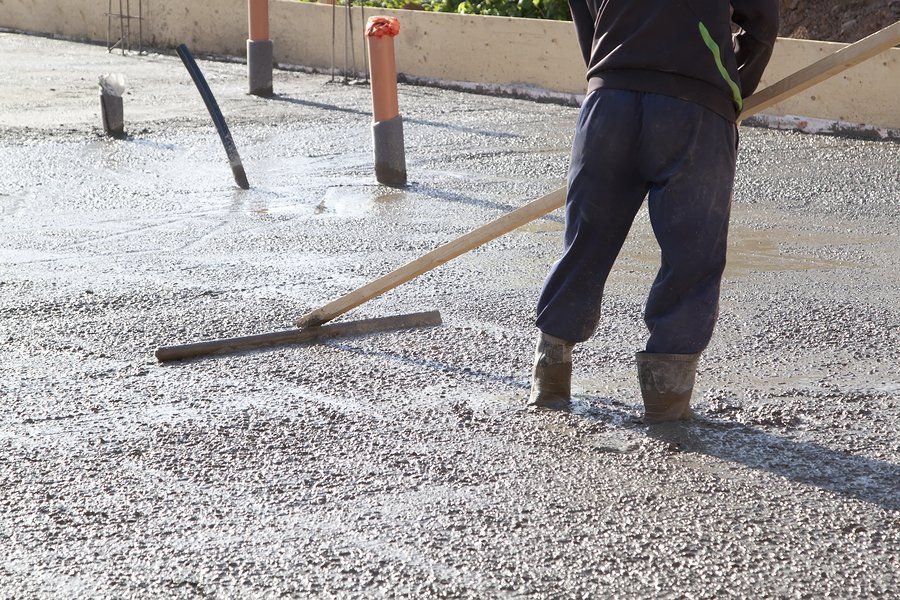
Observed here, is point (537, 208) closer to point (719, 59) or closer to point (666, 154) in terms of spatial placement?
point (666, 154)

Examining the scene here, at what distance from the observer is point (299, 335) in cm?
493

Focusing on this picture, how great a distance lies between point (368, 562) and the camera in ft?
9.89

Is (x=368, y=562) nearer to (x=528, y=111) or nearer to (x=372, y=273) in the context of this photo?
(x=372, y=273)

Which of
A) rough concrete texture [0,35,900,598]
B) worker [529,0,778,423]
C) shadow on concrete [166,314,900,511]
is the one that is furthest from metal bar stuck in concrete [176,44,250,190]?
worker [529,0,778,423]

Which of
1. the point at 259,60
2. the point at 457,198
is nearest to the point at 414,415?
the point at 457,198

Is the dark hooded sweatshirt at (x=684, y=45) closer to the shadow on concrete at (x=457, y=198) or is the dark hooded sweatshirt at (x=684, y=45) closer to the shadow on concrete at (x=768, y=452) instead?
the shadow on concrete at (x=768, y=452)

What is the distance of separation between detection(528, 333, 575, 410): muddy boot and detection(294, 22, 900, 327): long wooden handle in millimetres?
508

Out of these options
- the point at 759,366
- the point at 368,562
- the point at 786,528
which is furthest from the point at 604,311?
the point at 368,562

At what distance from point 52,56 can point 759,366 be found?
14.1 metres

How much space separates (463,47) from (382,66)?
532 cm

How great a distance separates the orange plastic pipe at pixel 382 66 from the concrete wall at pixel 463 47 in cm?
432

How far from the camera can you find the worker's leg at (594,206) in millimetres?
3732

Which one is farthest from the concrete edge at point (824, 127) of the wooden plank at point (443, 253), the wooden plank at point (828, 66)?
the wooden plank at point (443, 253)

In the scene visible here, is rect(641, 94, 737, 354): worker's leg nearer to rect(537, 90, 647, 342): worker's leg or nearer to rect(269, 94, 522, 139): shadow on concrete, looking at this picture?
rect(537, 90, 647, 342): worker's leg
